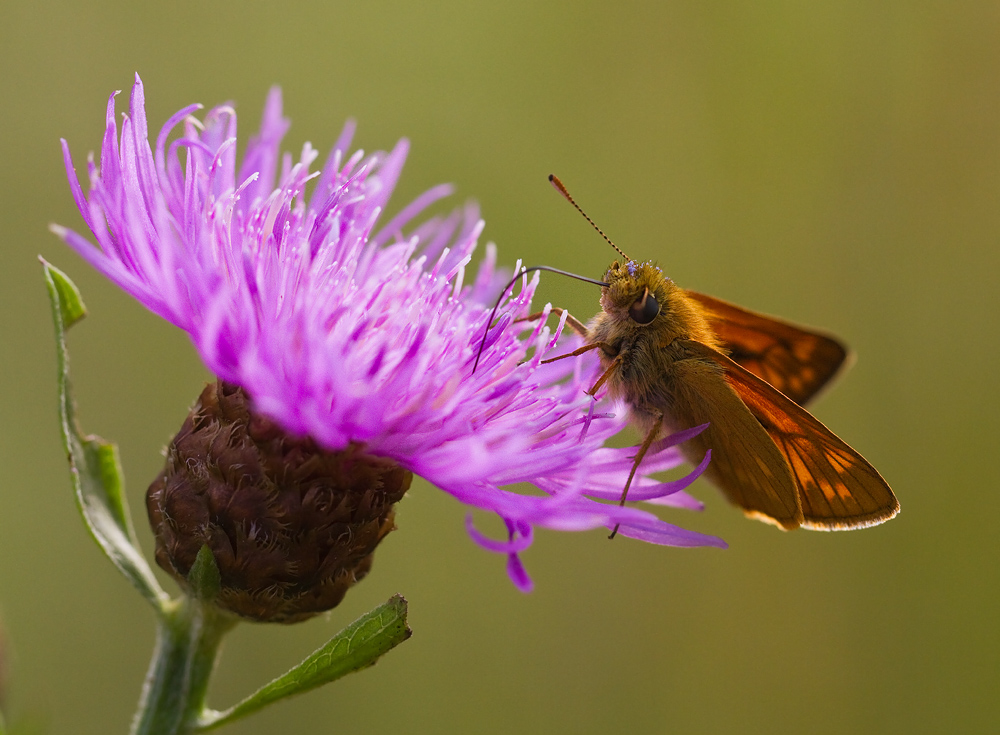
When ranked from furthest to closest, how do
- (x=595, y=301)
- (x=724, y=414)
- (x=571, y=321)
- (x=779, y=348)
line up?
1. (x=595, y=301)
2. (x=779, y=348)
3. (x=571, y=321)
4. (x=724, y=414)

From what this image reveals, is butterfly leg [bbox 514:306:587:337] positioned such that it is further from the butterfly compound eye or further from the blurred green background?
the blurred green background

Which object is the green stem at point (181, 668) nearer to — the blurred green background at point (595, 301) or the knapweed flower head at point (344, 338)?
the knapweed flower head at point (344, 338)

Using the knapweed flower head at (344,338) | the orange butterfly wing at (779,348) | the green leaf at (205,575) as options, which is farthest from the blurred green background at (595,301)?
the green leaf at (205,575)

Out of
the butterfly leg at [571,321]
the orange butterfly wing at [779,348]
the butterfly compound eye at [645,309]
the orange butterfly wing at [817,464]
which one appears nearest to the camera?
the orange butterfly wing at [817,464]

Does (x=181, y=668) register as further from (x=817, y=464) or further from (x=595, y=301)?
(x=595, y=301)

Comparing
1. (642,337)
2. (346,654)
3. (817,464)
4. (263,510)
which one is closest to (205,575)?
(263,510)

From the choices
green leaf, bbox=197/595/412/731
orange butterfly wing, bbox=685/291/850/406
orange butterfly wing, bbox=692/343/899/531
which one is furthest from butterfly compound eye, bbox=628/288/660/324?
green leaf, bbox=197/595/412/731
